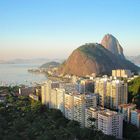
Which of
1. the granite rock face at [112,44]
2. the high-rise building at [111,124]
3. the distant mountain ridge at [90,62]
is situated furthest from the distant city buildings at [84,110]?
the granite rock face at [112,44]

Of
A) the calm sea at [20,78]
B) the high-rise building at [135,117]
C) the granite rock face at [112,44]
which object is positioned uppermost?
the granite rock face at [112,44]

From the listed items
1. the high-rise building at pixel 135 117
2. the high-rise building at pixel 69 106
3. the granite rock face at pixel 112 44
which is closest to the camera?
the high-rise building at pixel 135 117

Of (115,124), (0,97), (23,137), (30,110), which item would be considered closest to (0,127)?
(23,137)

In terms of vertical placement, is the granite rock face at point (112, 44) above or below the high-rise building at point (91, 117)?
above

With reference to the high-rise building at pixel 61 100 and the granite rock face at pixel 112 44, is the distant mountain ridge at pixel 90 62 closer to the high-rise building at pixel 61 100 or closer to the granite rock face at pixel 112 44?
the granite rock face at pixel 112 44

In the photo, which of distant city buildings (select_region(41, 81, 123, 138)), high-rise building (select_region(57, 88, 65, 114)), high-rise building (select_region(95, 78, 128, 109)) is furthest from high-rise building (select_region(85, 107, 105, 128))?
high-rise building (select_region(95, 78, 128, 109))

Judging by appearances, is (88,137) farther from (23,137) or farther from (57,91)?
(57,91)

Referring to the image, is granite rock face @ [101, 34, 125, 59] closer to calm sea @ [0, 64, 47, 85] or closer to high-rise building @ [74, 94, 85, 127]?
calm sea @ [0, 64, 47, 85]
